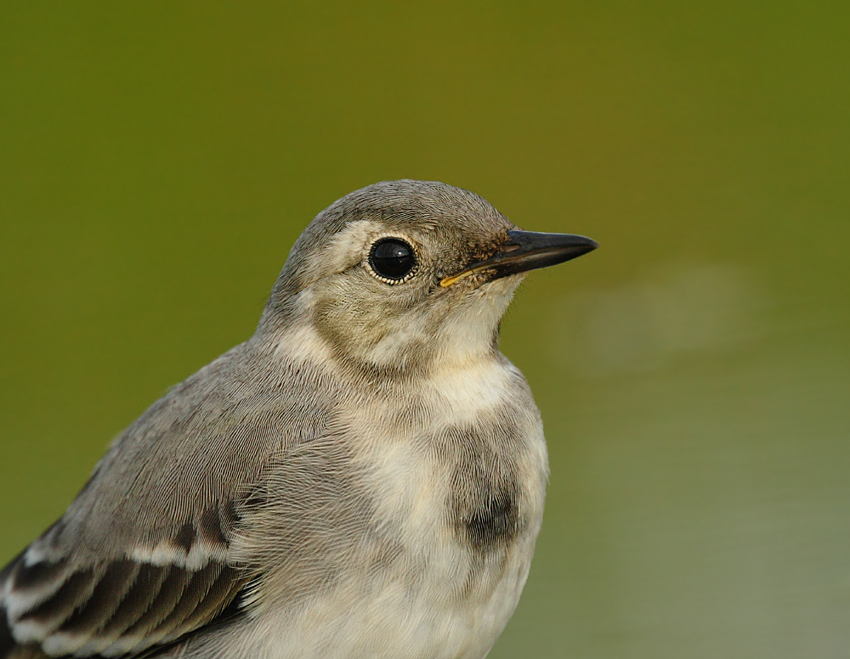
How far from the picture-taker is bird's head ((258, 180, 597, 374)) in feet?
13.2

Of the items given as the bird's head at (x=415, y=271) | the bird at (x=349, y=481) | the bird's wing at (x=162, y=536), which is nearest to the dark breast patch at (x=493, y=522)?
the bird at (x=349, y=481)

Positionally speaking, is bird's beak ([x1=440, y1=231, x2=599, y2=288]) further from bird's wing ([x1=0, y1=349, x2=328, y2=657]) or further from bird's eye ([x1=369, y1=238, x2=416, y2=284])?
bird's wing ([x1=0, y1=349, x2=328, y2=657])

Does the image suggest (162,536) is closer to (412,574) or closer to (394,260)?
(412,574)

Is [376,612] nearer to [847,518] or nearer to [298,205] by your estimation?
[847,518]

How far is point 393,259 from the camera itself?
4.05 metres

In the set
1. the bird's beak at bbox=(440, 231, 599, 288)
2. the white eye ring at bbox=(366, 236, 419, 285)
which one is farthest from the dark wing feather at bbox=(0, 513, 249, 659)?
the bird's beak at bbox=(440, 231, 599, 288)

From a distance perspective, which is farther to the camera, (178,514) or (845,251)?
(845,251)

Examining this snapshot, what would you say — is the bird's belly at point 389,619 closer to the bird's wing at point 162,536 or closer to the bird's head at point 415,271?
the bird's wing at point 162,536

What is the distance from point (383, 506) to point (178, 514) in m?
0.78

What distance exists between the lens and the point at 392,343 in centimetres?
409

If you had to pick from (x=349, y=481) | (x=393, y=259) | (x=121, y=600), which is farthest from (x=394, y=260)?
(x=121, y=600)

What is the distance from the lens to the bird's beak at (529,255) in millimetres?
4023

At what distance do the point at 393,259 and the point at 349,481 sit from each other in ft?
2.57

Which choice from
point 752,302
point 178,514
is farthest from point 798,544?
point 752,302
